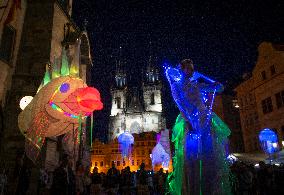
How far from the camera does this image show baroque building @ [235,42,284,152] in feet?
90.4

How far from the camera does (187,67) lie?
599 centimetres

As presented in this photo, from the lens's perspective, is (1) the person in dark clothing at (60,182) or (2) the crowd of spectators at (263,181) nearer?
(1) the person in dark clothing at (60,182)

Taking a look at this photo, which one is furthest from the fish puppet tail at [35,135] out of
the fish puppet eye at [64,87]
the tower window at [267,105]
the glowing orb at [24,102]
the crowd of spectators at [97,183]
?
the tower window at [267,105]

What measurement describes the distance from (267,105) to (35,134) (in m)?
27.0

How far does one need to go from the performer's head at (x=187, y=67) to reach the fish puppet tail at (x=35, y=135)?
5.29m

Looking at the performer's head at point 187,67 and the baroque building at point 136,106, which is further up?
the baroque building at point 136,106

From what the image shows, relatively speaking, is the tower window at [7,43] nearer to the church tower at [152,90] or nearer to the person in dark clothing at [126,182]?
the person in dark clothing at [126,182]

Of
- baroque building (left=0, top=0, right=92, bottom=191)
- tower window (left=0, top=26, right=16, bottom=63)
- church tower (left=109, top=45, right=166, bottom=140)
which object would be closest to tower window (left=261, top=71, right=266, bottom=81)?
baroque building (left=0, top=0, right=92, bottom=191)

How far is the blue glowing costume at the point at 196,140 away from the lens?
16.7 feet

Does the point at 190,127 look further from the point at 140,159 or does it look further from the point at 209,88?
the point at 140,159

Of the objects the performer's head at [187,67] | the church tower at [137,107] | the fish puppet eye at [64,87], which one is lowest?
the performer's head at [187,67]

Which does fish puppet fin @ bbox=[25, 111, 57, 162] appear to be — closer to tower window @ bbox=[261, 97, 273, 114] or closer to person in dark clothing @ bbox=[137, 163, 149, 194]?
person in dark clothing @ bbox=[137, 163, 149, 194]

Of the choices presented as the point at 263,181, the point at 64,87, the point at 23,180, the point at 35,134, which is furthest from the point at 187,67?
the point at 263,181

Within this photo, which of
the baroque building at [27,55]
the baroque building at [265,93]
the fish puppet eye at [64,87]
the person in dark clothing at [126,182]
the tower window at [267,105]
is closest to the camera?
the fish puppet eye at [64,87]
